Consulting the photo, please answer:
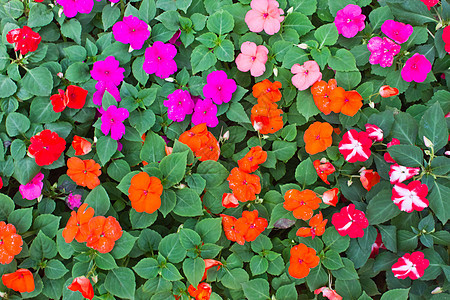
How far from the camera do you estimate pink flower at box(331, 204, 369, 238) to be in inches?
74.7

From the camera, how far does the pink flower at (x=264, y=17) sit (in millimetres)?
2127

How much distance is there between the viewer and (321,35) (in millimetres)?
2131

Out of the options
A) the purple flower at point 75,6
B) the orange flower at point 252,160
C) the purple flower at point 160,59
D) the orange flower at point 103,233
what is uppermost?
the purple flower at point 75,6

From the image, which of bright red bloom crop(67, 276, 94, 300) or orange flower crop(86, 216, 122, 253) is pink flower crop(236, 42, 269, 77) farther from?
bright red bloom crop(67, 276, 94, 300)

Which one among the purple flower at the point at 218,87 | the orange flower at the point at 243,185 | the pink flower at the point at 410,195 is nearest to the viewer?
the pink flower at the point at 410,195

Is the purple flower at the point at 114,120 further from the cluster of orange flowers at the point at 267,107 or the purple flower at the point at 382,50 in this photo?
the purple flower at the point at 382,50

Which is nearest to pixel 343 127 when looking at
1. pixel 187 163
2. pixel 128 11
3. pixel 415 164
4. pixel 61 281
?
pixel 415 164

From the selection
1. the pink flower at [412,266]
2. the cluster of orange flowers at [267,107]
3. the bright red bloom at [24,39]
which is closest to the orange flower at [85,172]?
the bright red bloom at [24,39]

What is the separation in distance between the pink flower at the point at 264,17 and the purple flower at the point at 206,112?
0.44 m

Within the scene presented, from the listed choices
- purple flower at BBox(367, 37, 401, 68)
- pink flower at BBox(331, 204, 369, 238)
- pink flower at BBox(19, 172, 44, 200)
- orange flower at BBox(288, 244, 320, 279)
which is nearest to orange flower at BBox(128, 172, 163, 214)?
pink flower at BBox(19, 172, 44, 200)

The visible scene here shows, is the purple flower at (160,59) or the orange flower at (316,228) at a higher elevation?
the purple flower at (160,59)

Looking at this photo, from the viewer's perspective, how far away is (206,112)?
2129 millimetres

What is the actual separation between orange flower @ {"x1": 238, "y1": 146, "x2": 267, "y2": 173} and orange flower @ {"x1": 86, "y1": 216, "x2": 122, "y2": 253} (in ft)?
2.15

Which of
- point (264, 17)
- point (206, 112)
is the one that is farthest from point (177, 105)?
point (264, 17)
